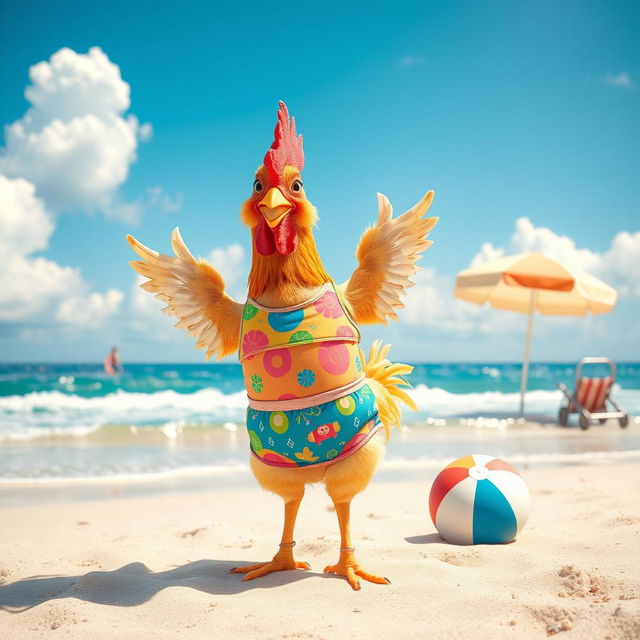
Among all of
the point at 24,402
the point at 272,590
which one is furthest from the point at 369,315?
the point at 24,402

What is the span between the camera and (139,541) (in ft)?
14.4

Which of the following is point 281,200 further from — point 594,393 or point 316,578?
Answer: point 594,393

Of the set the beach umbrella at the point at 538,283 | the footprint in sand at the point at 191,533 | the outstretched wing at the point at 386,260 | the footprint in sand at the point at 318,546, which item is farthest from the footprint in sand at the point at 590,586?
the beach umbrella at the point at 538,283

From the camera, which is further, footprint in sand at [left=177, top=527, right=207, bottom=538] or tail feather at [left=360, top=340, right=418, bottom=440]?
footprint in sand at [left=177, top=527, right=207, bottom=538]

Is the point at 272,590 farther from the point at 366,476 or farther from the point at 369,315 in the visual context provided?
the point at 369,315

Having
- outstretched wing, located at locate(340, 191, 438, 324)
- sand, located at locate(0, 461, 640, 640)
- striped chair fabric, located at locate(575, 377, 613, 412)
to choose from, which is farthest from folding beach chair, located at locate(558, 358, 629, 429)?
outstretched wing, located at locate(340, 191, 438, 324)

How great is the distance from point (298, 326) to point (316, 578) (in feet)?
4.39

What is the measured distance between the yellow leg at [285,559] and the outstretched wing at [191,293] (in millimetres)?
978

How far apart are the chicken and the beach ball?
76 centimetres

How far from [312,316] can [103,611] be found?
1.74 m

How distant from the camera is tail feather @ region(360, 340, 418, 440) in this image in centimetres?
356

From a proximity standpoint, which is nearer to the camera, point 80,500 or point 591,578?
point 591,578

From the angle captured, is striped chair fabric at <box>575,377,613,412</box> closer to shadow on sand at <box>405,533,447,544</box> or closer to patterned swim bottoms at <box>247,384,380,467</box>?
shadow on sand at <box>405,533,447,544</box>

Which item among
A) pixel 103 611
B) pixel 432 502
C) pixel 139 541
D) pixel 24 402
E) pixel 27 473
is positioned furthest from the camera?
pixel 24 402
